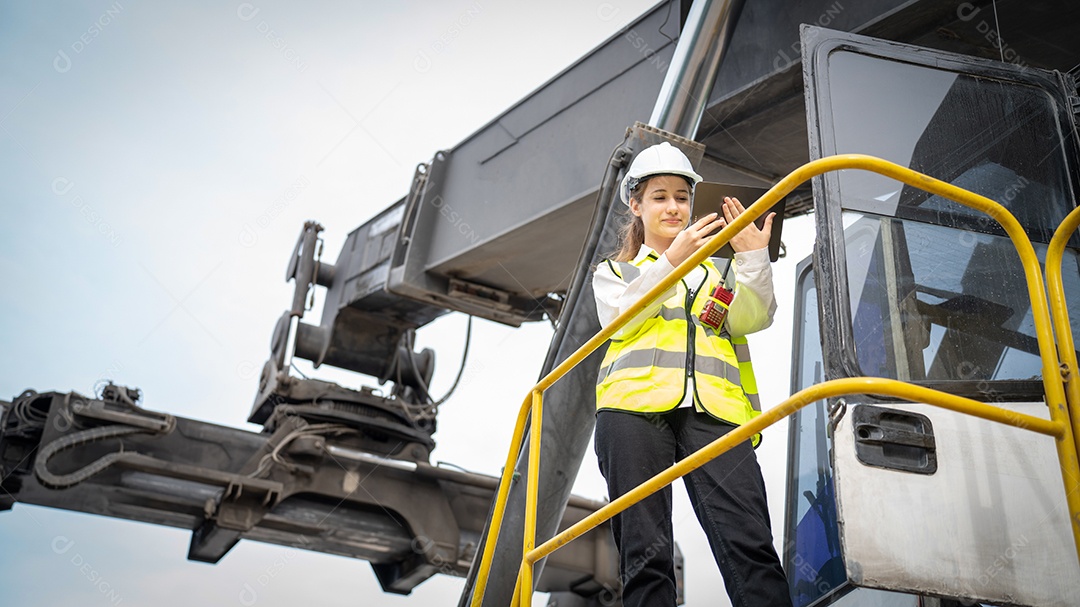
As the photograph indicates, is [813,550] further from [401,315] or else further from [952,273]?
[401,315]

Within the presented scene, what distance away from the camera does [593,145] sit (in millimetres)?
5836

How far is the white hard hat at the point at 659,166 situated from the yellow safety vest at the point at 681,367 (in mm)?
391

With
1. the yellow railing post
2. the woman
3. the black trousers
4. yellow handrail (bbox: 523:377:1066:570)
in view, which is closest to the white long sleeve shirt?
the woman

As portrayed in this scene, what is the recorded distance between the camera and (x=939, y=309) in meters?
2.94

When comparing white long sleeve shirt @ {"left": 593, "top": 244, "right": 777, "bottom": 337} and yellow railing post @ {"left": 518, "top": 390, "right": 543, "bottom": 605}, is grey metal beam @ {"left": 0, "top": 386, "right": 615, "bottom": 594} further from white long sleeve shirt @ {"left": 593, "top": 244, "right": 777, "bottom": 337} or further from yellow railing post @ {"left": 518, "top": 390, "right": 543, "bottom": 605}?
white long sleeve shirt @ {"left": 593, "top": 244, "right": 777, "bottom": 337}

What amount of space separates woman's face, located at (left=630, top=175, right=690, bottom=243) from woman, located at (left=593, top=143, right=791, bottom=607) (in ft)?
0.15

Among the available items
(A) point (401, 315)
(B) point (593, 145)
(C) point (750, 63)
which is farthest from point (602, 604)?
(C) point (750, 63)

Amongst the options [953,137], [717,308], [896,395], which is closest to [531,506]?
[717,308]

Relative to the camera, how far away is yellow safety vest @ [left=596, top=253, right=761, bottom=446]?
2822mm

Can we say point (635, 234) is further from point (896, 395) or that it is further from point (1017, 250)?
point (896, 395)

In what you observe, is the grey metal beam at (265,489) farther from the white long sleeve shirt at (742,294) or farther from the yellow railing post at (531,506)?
the white long sleeve shirt at (742,294)

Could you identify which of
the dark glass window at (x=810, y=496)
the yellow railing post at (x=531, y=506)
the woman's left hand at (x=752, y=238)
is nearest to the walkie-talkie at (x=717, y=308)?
the woman's left hand at (x=752, y=238)

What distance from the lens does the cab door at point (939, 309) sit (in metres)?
2.39

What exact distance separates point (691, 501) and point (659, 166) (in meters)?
1.08
